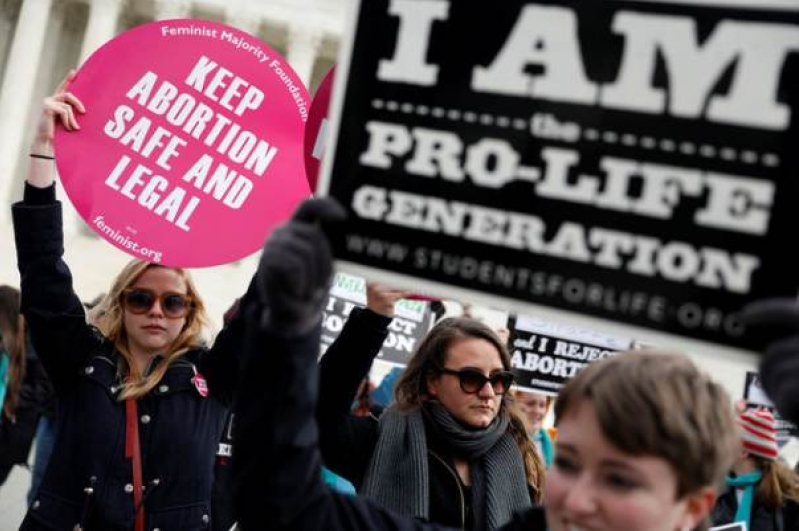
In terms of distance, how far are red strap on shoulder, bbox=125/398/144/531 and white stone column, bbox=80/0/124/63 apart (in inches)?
1027

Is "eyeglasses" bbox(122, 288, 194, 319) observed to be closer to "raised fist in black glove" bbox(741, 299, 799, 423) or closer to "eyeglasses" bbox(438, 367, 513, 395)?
"eyeglasses" bbox(438, 367, 513, 395)

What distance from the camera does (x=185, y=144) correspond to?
3086 mm

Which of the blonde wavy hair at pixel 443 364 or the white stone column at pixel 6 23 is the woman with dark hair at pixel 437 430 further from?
the white stone column at pixel 6 23

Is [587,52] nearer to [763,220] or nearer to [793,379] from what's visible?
[763,220]

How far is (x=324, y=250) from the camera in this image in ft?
4.81

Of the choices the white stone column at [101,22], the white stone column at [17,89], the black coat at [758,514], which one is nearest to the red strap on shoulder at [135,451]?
the black coat at [758,514]

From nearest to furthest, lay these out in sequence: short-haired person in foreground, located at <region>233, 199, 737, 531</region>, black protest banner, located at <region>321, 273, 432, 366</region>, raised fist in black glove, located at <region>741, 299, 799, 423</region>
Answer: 1. raised fist in black glove, located at <region>741, 299, 799, 423</region>
2. short-haired person in foreground, located at <region>233, 199, 737, 531</region>
3. black protest banner, located at <region>321, 273, 432, 366</region>

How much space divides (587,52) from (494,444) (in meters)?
1.71

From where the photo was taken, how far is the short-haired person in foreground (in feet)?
4.77

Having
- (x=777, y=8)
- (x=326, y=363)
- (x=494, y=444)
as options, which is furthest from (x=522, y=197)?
(x=494, y=444)

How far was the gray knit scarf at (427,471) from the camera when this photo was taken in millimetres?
2709

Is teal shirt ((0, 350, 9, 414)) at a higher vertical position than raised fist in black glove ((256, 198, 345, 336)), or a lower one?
lower

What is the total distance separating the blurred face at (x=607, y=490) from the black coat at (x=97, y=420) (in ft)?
5.09

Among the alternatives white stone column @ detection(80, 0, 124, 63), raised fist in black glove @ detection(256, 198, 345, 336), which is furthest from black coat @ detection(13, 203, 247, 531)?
white stone column @ detection(80, 0, 124, 63)
